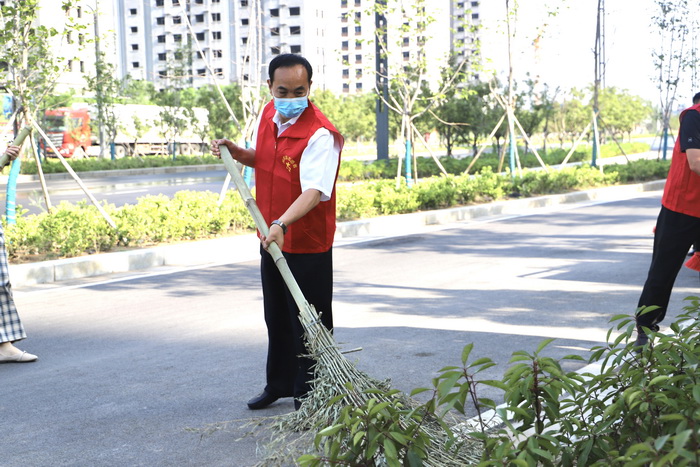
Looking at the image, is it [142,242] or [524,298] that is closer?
[524,298]

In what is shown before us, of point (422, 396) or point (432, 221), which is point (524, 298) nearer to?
point (422, 396)

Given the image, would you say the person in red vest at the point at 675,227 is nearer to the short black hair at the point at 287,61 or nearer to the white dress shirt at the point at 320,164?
the white dress shirt at the point at 320,164

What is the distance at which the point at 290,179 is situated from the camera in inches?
151

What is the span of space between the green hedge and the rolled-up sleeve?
6.15 meters

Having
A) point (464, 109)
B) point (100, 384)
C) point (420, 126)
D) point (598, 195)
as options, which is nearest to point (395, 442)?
point (100, 384)

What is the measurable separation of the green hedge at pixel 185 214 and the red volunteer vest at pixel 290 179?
590 centimetres

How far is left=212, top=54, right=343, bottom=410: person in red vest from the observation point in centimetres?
374

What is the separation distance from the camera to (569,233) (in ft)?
38.4

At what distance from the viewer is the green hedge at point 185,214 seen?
938 centimetres

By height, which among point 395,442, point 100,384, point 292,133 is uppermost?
point 292,133

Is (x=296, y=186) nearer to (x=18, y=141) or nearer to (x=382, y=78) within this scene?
(x=18, y=141)

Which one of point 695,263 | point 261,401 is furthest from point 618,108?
point 261,401

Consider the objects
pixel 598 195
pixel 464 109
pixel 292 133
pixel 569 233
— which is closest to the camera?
pixel 292 133

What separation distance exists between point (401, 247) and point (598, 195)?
8317mm
